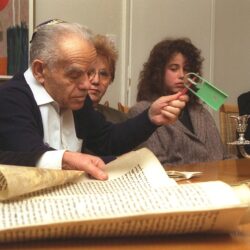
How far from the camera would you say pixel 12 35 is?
2.37m

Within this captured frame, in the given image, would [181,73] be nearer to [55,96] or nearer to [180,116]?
[180,116]

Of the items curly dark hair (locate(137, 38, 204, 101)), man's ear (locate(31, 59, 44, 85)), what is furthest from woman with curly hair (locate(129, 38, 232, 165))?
man's ear (locate(31, 59, 44, 85))

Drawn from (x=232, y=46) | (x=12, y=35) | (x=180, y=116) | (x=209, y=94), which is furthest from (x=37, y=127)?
(x=232, y=46)

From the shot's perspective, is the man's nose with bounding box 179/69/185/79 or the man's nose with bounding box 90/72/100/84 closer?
the man's nose with bounding box 90/72/100/84

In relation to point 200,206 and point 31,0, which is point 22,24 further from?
point 200,206

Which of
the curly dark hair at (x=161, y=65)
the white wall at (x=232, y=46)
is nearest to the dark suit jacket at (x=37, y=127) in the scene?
the curly dark hair at (x=161, y=65)

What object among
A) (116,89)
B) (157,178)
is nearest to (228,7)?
(116,89)

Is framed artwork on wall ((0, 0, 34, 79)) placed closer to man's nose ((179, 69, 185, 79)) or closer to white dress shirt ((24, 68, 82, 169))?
man's nose ((179, 69, 185, 79))

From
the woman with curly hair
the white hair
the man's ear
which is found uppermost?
the white hair

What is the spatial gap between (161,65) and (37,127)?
3.82 feet

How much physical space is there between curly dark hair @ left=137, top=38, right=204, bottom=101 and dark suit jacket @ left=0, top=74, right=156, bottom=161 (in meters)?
0.77

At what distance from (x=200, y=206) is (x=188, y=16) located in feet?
9.45

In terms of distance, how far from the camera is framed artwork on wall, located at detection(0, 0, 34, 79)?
2348 millimetres

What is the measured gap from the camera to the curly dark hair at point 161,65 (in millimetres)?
2164
